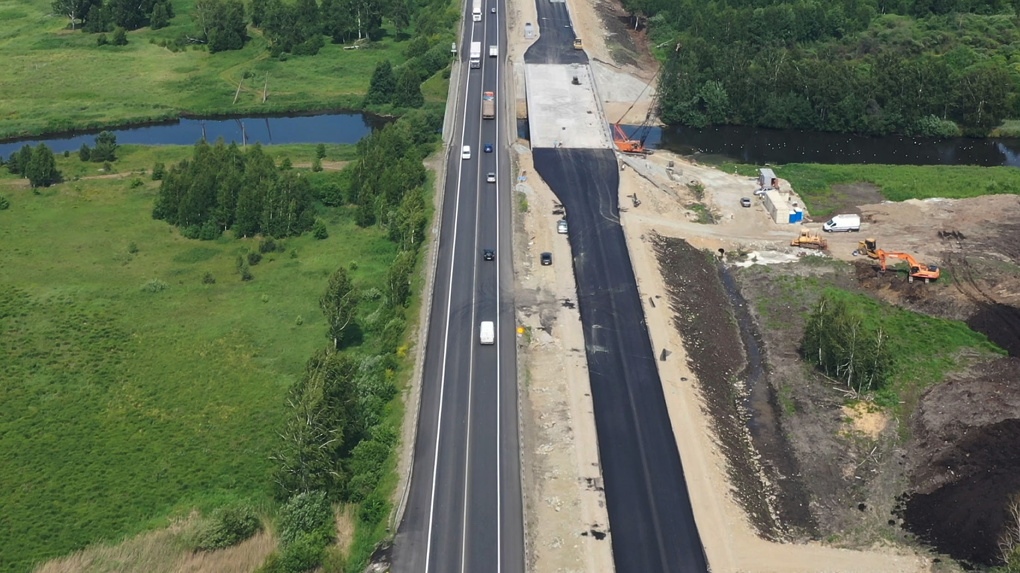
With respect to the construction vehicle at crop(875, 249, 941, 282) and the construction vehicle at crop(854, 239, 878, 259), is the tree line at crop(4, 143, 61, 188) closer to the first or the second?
the construction vehicle at crop(854, 239, 878, 259)

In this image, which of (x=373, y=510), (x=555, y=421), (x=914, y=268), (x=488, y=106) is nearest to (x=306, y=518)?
(x=373, y=510)

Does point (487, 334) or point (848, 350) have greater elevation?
point (487, 334)

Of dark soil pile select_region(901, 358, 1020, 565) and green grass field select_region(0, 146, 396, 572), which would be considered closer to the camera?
dark soil pile select_region(901, 358, 1020, 565)

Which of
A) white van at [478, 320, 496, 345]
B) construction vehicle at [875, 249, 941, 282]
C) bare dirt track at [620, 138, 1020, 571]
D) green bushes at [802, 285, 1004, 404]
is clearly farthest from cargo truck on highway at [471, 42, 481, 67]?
white van at [478, 320, 496, 345]

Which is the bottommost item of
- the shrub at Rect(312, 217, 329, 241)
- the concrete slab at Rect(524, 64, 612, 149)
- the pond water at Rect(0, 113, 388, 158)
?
the shrub at Rect(312, 217, 329, 241)

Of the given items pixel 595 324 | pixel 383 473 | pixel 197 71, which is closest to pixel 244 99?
pixel 197 71

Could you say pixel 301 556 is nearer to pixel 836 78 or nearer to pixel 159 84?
pixel 836 78
